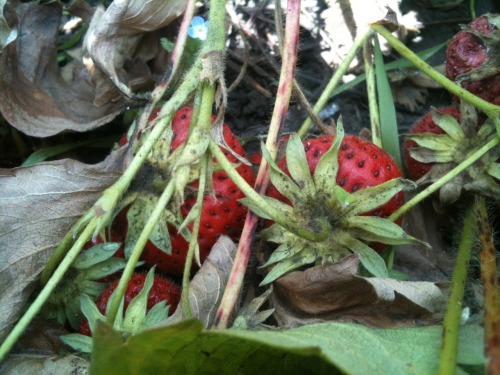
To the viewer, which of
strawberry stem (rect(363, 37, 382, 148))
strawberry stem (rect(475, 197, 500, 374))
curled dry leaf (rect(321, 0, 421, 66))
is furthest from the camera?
curled dry leaf (rect(321, 0, 421, 66))

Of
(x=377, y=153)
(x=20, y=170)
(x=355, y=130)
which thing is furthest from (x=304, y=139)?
(x=20, y=170)

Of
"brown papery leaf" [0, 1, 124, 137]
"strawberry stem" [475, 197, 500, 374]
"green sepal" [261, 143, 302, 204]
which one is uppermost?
"brown papery leaf" [0, 1, 124, 137]

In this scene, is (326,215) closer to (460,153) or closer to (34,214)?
(460,153)

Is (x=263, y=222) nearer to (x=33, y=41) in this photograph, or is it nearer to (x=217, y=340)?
(x=217, y=340)

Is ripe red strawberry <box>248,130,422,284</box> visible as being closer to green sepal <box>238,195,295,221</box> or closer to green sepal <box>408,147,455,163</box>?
green sepal <box>238,195,295,221</box>

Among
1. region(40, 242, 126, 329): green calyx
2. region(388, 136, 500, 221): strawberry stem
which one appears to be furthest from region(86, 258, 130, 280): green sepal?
region(388, 136, 500, 221): strawberry stem
